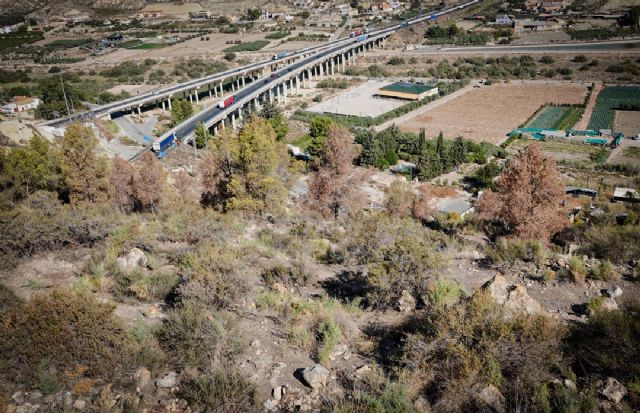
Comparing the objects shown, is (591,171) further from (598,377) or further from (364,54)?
(364,54)

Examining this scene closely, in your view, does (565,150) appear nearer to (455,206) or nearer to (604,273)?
(455,206)

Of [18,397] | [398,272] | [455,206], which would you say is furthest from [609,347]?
[455,206]

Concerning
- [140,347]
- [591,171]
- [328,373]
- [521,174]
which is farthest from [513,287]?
[591,171]

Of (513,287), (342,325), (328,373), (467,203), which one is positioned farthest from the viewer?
(467,203)

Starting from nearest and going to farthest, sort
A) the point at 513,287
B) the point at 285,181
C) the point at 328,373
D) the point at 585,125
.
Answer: the point at 328,373
the point at 513,287
the point at 285,181
the point at 585,125

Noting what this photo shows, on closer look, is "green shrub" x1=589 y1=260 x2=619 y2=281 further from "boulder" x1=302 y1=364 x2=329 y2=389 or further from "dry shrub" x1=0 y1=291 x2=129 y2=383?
Answer: "dry shrub" x1=0 y1=291 x2=129 y2=383

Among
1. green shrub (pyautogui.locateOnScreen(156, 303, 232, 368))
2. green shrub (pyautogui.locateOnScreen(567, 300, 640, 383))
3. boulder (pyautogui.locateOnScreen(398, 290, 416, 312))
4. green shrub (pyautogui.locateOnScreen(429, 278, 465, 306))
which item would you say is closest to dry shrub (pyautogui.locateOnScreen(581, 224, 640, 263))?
green shrub (pyautogui.locateOnScreen(567, 300, 640, 383))
